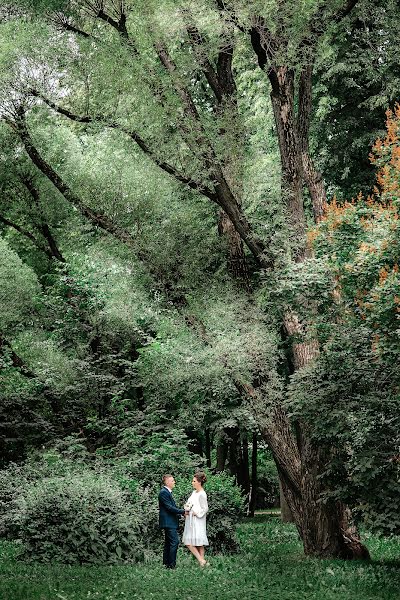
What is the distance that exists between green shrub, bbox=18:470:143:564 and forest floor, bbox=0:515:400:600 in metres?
0.40

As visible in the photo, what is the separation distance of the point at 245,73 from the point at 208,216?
382 cm

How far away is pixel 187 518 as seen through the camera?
13.4 m

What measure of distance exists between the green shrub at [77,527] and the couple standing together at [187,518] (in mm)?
822

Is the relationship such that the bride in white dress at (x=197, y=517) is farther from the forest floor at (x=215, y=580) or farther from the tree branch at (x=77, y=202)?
the tree branch at (x=77, y=202)

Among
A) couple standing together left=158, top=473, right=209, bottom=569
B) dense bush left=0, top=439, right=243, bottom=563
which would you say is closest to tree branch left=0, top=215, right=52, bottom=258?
dense bush left=0, top=439, right=243, bottom=563

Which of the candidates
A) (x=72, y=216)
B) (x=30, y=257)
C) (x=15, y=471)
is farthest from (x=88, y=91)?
(x=30, y=257)

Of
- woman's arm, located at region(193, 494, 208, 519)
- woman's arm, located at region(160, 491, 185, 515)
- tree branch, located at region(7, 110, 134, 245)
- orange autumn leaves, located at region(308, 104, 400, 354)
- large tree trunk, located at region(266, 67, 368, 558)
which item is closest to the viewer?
orange autumn leaves, located at region(308, 104, 400, 354)

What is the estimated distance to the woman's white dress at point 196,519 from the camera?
1318 cm

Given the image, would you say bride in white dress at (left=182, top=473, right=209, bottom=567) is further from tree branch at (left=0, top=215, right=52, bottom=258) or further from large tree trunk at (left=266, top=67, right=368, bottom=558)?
tree branch at (left=0, top=215, right=52, bottom=258)

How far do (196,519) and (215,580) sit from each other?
6.42 feet

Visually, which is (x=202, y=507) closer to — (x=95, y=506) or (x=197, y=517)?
(x=197, y=517)

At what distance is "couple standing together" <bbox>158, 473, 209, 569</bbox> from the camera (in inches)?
502

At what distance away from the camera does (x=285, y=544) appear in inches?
695

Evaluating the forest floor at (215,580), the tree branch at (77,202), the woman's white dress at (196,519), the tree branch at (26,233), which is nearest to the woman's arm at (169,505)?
the woman's white dress at (196,519)
